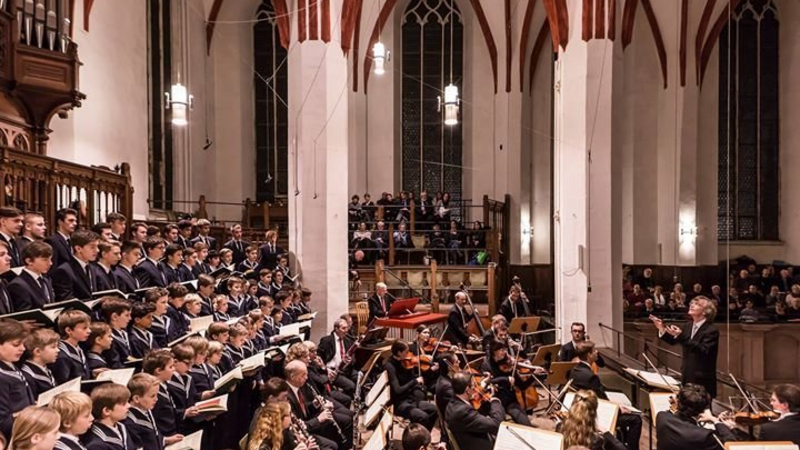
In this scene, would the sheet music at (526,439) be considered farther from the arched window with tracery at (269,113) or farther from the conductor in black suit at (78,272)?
the arched window with tracery at (269,113)

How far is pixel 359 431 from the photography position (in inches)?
235

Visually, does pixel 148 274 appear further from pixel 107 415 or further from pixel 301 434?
pixel 107 415

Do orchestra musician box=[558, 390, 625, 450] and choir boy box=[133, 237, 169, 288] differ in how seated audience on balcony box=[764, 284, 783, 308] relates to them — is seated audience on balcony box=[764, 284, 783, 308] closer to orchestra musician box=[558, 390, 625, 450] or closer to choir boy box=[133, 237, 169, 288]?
orchestra musician box=[558, 390, 625, 450]

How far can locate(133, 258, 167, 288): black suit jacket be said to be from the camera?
6.42 m

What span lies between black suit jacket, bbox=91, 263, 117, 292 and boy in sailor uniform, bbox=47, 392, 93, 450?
2.57m

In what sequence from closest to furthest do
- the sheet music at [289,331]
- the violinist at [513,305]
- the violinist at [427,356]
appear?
the sheet music at [289,331] → the violinist at [427,356] → the violinist at [513,305]

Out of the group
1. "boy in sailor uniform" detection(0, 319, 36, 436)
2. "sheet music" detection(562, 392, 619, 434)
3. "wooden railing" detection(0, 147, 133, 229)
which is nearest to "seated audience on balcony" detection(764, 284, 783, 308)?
"sheet music" detection(562, 392, 619, 434)

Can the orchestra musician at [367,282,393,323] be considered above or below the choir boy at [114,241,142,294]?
below

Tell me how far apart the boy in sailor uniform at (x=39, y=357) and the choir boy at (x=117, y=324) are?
2.89 ft

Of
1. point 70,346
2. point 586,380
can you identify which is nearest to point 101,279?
point 70,346

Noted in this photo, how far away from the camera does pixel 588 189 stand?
35.9ft

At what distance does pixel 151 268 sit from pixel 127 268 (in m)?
0.42

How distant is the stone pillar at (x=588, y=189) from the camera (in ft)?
35.8

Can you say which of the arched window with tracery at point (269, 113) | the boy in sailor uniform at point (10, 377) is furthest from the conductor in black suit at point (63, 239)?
the arched window with tracery at point (269, 113)
